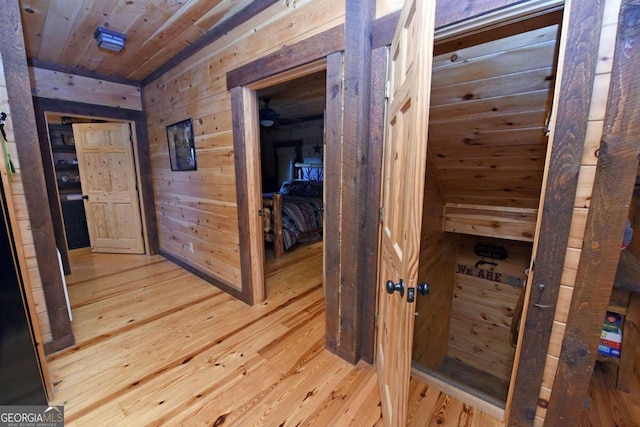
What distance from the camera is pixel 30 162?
5.49 ft

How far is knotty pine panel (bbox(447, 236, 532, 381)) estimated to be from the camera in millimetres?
2654

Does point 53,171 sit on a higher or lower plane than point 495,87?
lower

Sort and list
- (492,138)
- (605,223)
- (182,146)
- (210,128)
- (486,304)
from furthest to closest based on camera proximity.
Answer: (182,146) < (486,304) < (210,128) < (492,138) < (605,223)

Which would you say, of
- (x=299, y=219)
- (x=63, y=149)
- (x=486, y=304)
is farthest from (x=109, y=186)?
(x=486, y=304)

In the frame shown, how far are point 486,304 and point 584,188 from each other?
7.49 feet

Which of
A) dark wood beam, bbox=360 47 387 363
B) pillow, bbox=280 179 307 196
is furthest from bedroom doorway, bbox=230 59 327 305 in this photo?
pillow, bbox=280 179 307 196

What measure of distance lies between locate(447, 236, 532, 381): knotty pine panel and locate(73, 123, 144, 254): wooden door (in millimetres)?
4504

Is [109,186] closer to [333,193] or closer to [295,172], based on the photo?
[295,172]

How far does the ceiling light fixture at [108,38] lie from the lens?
2303mm

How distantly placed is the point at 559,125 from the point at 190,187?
3.16 metres

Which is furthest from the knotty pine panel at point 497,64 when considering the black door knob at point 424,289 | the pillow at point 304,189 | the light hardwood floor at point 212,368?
the pillow at point 304,189

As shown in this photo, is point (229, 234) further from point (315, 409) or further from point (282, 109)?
point (282, 109)

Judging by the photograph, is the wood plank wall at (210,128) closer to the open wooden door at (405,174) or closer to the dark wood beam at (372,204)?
the dark wood beam at (372,204)

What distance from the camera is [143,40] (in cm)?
248
